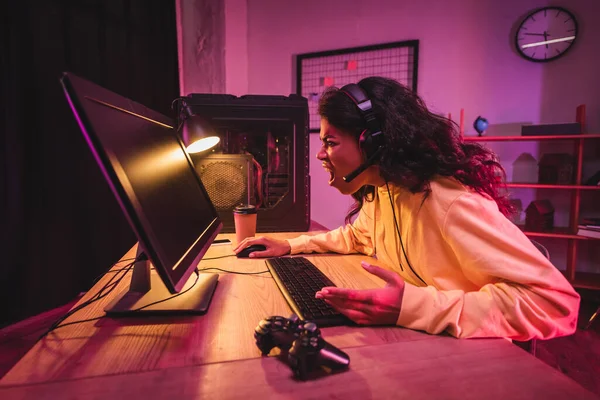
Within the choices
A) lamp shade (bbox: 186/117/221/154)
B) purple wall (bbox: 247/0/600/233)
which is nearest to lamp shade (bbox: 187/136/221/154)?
lamp shade (bbox: 186/117/221/154)

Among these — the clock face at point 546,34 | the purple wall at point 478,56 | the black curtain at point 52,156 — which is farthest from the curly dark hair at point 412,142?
the clock face at point 546,34

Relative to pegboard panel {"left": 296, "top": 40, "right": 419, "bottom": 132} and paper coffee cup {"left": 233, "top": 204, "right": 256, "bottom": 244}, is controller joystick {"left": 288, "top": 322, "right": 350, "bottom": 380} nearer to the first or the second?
paper coffee cup {"left": 233, "top": 204, "right": 256, "bottom": 244}

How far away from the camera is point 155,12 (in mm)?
2355

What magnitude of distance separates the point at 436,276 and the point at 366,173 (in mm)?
332

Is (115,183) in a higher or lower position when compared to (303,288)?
higher

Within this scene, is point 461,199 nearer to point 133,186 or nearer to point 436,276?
point 436,276

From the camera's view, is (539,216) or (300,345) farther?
(539,216)

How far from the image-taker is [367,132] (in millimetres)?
915

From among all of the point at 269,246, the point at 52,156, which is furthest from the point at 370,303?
the point at 52,156

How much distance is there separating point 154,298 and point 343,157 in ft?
1.94

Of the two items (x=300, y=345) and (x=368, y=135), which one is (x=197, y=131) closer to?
(x=368, y=135)

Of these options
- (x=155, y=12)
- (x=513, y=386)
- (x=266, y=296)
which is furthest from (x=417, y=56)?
(x=513, y=386)

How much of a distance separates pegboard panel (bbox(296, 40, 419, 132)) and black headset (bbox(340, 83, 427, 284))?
189 cm

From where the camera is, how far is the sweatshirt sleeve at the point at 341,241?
45.7 inches
